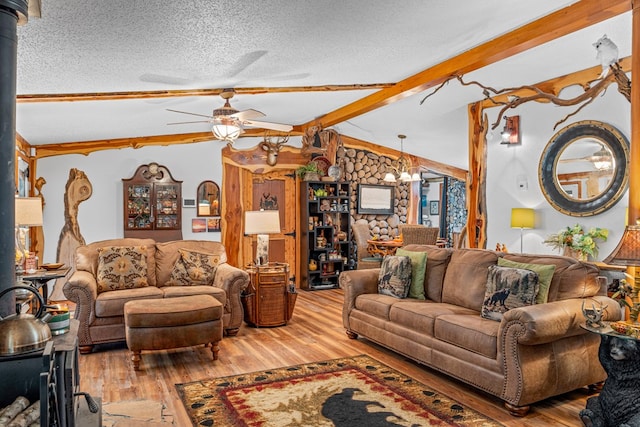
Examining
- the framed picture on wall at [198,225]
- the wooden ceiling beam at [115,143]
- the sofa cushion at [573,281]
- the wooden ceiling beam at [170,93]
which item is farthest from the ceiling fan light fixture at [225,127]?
the sofa cushion at [573,281]

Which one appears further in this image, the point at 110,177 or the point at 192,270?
the point at 110,177

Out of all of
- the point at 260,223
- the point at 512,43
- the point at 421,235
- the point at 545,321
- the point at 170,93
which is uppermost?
the point at 512,43

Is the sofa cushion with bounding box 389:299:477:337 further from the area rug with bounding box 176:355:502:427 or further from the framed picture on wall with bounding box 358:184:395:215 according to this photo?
the framed picture on wall with bounding box 358:184:395:215

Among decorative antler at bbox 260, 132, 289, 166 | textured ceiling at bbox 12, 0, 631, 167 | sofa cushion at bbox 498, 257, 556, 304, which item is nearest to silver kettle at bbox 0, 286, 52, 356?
textured ceiling at bbox 12, 0, 631, 167

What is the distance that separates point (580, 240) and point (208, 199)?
528 cm

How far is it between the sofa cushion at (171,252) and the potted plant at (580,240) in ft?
12.3

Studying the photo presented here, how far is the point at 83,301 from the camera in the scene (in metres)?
4.41

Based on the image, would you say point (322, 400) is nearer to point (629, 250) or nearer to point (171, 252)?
point (629, 250)

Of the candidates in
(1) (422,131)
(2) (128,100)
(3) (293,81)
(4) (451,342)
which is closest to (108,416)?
(4) (451,342)

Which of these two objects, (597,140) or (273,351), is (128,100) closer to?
(273,351)

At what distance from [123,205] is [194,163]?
1249 mm

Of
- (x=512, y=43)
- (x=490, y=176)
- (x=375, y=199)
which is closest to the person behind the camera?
(x=512, y=43)

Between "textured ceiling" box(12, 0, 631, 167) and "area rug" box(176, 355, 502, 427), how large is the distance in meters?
2.47

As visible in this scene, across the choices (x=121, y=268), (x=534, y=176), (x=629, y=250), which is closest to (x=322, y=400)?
(x=629, y=250)
